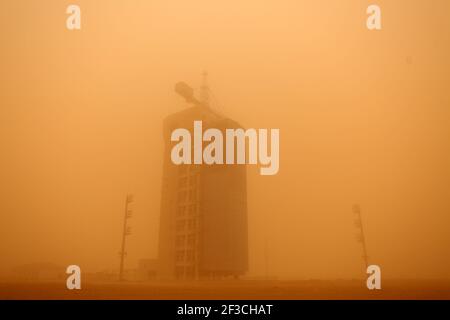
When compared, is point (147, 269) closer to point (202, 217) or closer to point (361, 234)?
point (202, 217)

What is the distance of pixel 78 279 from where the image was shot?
8.85 meters

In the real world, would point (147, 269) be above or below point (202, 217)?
below

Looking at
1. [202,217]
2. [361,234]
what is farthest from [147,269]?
[361,234]

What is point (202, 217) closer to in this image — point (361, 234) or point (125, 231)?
point (125, 231)

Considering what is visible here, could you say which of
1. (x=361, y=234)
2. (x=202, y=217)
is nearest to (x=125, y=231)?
(x=202, y=217)

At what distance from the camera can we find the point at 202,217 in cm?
2211

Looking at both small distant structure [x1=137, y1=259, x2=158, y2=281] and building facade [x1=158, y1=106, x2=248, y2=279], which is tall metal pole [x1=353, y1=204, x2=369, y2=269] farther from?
small distant structure [x1=137, y1=259, x2=158, y2=281]

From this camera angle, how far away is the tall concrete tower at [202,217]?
2191 cm

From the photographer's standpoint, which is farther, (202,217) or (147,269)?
(147,269)

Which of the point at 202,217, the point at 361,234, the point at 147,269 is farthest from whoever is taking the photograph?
the point at 147,269

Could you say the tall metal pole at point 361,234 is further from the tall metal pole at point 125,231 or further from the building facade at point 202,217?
the tall metal pole at point 125,231

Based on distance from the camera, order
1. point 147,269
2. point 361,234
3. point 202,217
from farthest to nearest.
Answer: point 147,269, point 202,217, point 361,234

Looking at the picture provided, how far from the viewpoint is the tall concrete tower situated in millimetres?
21906

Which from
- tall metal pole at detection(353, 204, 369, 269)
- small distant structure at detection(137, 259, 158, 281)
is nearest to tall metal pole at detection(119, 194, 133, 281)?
small distant structure at detection(137, 259, 158, 281)
